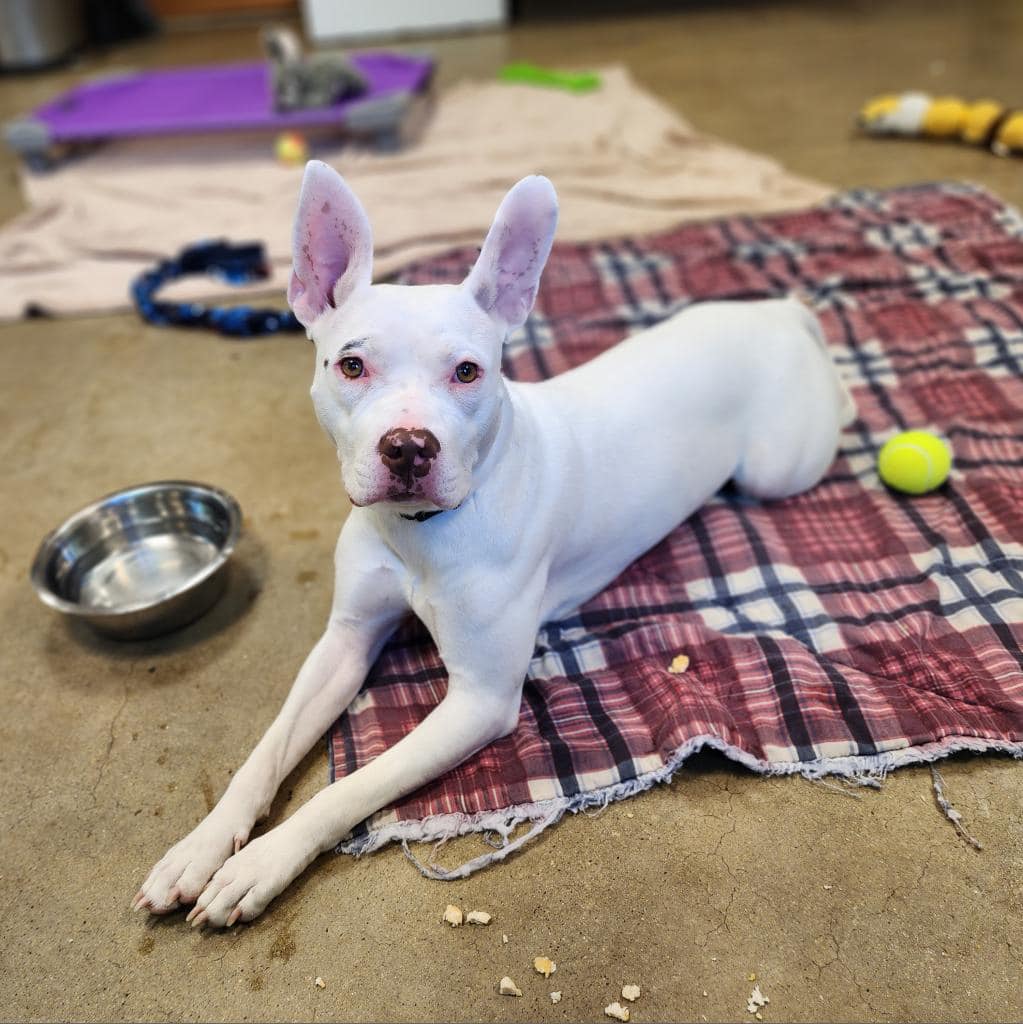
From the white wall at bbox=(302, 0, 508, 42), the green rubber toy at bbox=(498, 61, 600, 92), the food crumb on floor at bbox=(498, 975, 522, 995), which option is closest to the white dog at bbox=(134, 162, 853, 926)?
the food crumb on floor at bbox=(498, 975, 522, 995)

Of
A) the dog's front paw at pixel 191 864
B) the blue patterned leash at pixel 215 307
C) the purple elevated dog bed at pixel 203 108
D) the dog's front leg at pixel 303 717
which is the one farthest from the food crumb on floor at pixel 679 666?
the purple elevated dog bed at pixel 203 108

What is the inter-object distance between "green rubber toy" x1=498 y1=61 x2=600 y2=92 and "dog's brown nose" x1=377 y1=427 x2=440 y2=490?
5.04 m

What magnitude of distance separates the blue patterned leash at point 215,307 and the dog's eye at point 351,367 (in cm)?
194

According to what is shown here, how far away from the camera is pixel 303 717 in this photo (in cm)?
188

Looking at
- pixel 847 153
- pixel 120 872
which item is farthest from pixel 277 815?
pixel 847 153

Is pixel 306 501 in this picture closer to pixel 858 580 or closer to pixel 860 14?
pixel 858 580

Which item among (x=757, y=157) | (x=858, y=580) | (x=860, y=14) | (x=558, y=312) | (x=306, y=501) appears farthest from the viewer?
(x=860, y=14)

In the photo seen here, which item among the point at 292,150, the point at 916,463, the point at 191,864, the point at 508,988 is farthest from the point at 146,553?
the point at 292,150

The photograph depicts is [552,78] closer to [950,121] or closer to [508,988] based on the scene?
[950,121]

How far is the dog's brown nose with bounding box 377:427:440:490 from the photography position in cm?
147

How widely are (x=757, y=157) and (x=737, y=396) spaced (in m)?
2.89

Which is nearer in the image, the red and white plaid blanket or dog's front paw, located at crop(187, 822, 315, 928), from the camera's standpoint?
dog's front paw, located at crop(187, 822, 315, 928)

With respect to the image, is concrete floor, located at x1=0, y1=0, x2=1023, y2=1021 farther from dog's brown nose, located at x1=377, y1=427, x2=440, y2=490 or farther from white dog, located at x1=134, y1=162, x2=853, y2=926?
dog's brown nose, located at x1=377, y1=427, x2=440, y2=490

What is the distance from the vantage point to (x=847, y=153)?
15.7 ft
